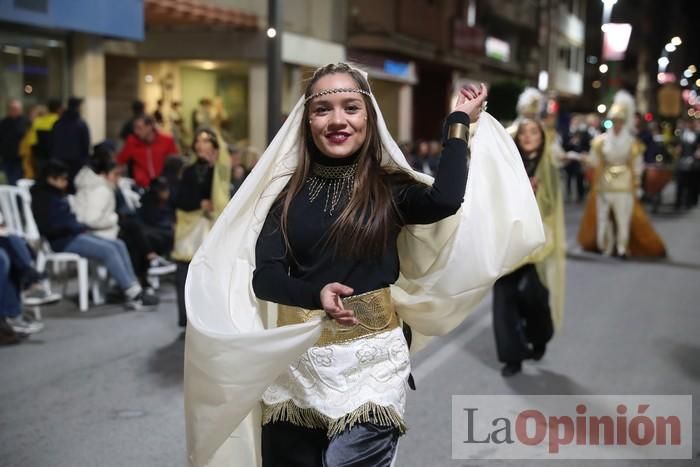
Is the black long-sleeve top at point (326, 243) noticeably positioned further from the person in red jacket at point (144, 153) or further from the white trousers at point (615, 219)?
the white trousers at point (615, 219)

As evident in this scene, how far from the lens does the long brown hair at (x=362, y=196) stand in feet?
9.68

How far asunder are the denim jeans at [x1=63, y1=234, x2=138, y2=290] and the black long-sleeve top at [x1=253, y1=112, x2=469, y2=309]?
6.19 m

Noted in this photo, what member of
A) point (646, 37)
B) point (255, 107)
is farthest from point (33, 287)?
point (646, 37)

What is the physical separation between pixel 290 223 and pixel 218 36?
1769 centimetres

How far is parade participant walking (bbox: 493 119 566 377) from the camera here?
676 cm

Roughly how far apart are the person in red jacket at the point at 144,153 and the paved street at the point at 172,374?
8.36ft

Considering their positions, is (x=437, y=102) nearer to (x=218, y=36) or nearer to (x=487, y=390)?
(x=218, y=36)

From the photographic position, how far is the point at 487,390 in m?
→ 6.37

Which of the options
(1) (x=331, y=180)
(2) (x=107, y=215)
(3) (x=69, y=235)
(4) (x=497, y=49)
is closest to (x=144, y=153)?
(2) (x=107, y=215)

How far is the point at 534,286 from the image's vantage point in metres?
6.84

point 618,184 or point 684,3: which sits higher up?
point 684,3

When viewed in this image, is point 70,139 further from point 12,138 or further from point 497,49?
point 497,49

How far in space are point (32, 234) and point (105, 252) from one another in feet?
3.58

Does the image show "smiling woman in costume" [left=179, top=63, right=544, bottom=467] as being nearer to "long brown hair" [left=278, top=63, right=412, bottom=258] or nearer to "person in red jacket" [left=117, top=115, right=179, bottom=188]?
"long brown hair" [left=278, top=63, right=412, bottom=258]
